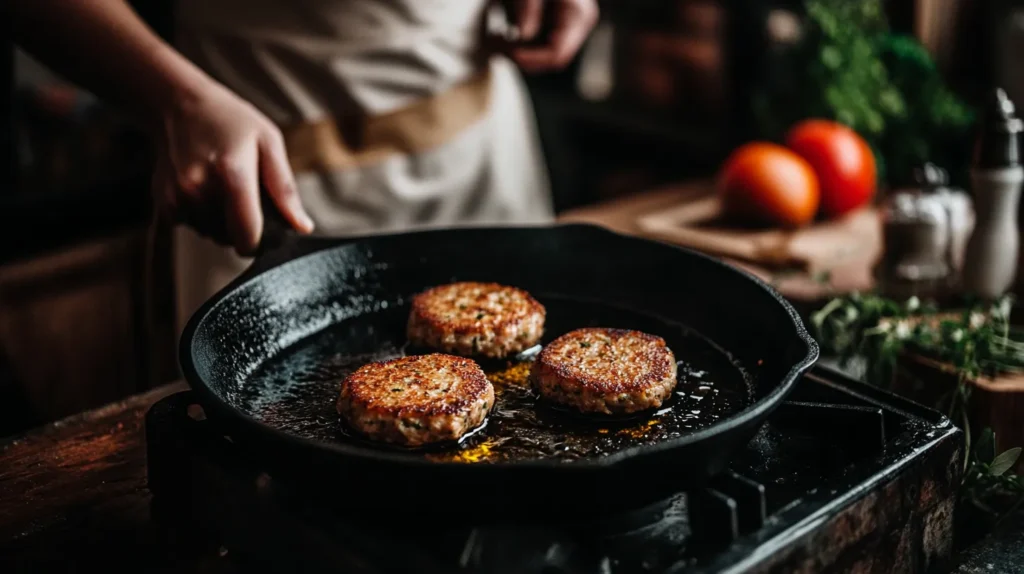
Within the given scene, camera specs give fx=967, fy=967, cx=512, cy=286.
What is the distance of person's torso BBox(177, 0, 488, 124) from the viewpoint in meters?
2.26

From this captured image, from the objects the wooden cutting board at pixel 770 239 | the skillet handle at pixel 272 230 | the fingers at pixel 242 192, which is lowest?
the wooden cutting board at pixel 770 239

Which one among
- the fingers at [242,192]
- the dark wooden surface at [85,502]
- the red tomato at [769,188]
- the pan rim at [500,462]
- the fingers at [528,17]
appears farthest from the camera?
the red tomato at [769,188]

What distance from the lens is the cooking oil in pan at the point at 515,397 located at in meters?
1.39

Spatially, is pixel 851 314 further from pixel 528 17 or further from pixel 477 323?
pixel 528 17

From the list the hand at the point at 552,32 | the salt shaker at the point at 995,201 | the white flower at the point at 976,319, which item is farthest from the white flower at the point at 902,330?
the hand at the point at 552,32

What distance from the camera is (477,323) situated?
1681 mm

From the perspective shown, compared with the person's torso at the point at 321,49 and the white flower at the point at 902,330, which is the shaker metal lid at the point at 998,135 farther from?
the person's torso at the point at 321,49

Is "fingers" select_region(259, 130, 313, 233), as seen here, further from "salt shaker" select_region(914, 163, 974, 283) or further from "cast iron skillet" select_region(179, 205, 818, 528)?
"salt shaker" select_region(914, 163, 974, 283)

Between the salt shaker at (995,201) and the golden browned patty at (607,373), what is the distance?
2.85 feet

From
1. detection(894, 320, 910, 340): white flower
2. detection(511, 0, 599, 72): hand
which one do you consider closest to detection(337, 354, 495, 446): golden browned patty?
detection(894, 320, 910, 340): white flower

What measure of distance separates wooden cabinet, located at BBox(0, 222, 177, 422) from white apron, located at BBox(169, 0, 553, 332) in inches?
30.2

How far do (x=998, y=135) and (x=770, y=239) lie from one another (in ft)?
2.70

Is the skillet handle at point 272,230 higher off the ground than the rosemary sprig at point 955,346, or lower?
higher

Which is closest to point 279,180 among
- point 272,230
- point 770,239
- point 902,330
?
point 272,230
